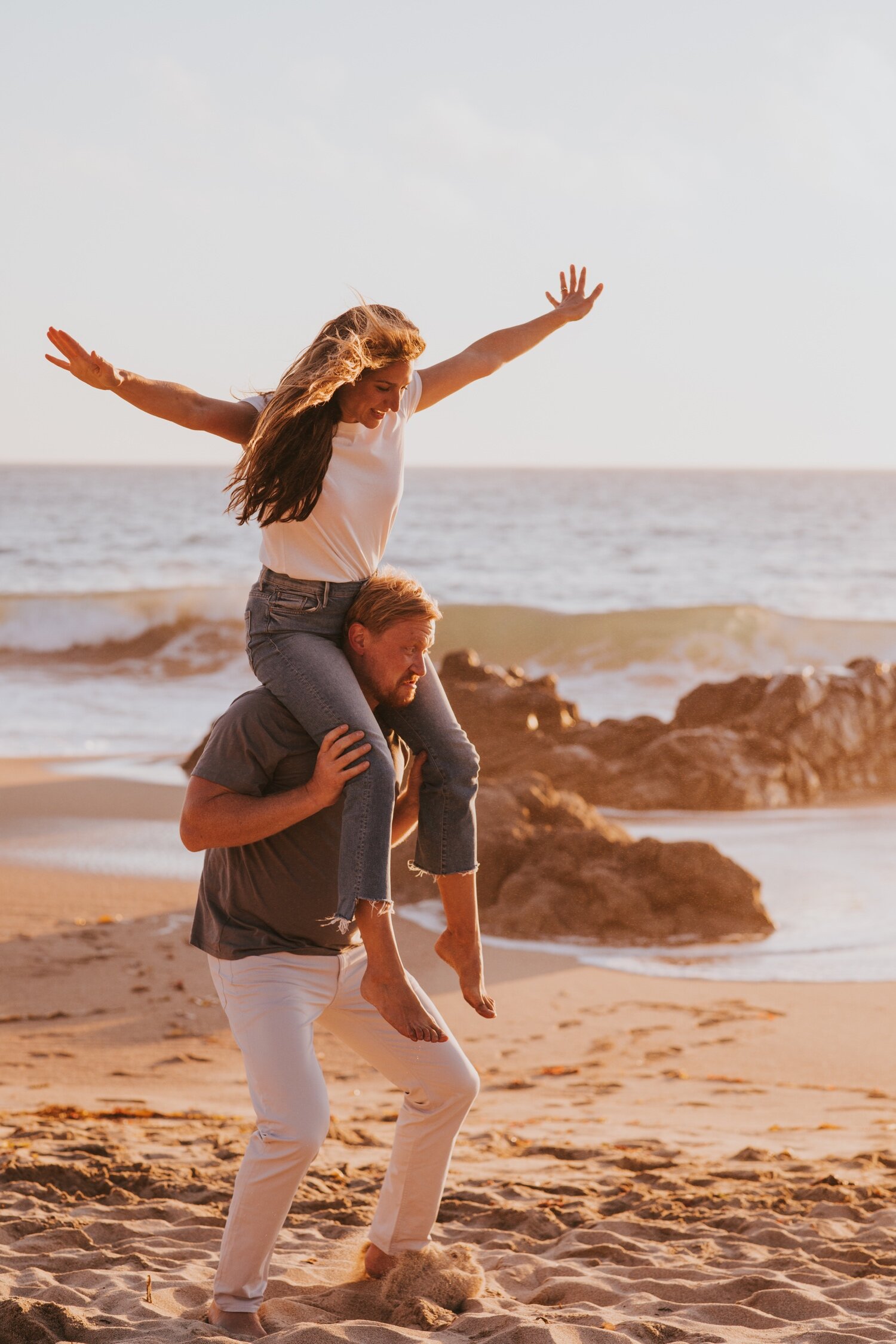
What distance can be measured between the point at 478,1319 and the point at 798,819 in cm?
854

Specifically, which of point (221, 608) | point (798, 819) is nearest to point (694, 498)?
point (221, 608)

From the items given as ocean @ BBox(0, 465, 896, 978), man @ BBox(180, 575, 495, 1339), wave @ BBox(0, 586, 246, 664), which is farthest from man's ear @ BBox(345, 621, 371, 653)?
wave @ BBox(0, 586, 246, 664)

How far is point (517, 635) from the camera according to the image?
26250 mm

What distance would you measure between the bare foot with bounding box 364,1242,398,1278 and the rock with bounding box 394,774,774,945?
171 inches

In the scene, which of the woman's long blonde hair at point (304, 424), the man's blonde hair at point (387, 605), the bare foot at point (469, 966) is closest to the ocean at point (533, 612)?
the bare foot at point (469, 966)

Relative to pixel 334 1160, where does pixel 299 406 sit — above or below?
above

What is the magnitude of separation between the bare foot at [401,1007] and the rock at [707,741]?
8438 mm

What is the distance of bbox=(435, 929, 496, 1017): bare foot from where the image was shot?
12.2 feet

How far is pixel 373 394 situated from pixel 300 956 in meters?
1.41

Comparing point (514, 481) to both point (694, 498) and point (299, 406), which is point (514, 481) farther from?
point (299, 406)

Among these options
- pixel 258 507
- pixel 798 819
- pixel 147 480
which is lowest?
pixel 798 819

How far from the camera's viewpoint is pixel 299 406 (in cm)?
330

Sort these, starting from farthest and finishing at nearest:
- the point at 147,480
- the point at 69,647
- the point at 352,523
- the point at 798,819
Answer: the point at 147,480 < the point at 69,647 < the point at 798,819 < the point at 352,523

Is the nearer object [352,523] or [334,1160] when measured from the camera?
[352,523]
